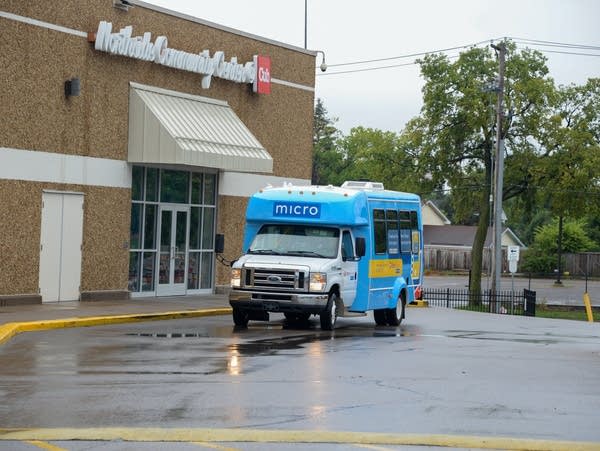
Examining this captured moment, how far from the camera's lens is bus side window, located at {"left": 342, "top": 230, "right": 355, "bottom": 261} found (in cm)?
2395

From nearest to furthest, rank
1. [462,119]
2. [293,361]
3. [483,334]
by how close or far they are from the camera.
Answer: [293,361], [483,334], [462,119]

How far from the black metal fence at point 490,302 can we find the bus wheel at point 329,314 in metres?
22.4

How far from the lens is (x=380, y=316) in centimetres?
2677

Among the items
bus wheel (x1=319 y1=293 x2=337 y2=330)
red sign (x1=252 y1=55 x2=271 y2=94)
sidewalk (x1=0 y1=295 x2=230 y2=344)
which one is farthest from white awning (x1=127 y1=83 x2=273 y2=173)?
bus wheel (x1=319 y1=293 x2=337 y2=330)

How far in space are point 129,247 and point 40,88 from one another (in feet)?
17.4

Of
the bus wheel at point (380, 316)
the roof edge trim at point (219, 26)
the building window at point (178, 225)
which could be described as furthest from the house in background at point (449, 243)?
the bus wheel at point (380, 316)

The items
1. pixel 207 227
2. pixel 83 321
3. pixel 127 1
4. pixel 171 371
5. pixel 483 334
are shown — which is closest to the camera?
pixel 171 371

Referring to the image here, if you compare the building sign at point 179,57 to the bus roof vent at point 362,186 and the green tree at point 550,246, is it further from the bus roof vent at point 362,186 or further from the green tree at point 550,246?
the green tree at point 550,246

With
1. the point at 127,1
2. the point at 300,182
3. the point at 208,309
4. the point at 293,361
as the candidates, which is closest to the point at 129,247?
the point at 208,309

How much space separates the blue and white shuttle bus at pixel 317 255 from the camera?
22.8m

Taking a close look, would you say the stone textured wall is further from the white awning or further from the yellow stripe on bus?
the yellow stripe on bus

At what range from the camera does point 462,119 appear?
6306cm

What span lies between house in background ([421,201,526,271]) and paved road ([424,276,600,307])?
1014cm

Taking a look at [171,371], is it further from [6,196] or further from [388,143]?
[388,143]
